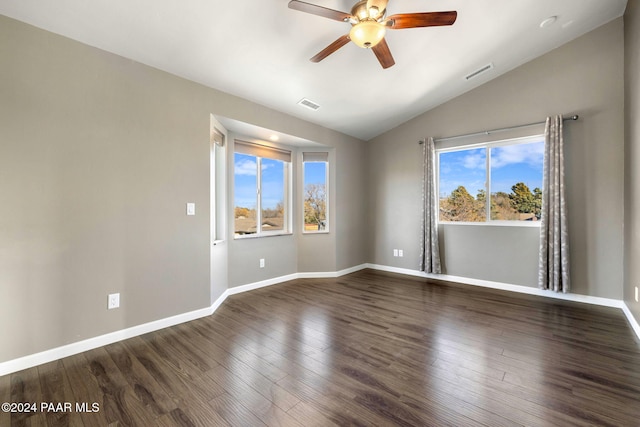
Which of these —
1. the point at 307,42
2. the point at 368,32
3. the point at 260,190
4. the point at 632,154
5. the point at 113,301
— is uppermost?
the point at 307,42

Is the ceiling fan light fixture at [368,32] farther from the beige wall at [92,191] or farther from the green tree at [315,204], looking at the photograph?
the green tree at [315,204]

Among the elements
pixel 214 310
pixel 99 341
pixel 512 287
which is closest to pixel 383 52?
pixel 214 310

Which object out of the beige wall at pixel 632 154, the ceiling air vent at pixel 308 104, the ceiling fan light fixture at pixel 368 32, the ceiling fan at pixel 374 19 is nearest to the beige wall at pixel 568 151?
the beige wall at pixel 632 154

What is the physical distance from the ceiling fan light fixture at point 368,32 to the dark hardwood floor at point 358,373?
2.50 metres

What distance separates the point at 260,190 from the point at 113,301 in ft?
7.70

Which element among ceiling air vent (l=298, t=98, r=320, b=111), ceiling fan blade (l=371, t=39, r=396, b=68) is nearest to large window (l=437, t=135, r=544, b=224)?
ceiling air vent (l=298, t=98, r=320, b=111)

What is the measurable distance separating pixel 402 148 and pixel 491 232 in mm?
2059

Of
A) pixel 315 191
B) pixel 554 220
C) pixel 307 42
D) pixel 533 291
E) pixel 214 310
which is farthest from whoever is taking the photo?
pixel 315 191

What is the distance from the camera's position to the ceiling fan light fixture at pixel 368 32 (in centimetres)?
201

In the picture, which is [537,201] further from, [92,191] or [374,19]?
[92,191]

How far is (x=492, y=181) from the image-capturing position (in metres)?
4.11

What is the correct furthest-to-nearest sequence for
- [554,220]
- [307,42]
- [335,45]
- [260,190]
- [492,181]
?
1. [260,190]
2. [492,181]
3. [554,220]
4. [307,42]
5. [335,45]

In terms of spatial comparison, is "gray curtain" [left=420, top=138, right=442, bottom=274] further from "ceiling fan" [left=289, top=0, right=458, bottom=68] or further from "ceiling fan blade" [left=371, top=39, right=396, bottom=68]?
"ceiling fan" [left=289, top=0, right=458, bottom=68]

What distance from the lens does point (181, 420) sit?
1478 mm
